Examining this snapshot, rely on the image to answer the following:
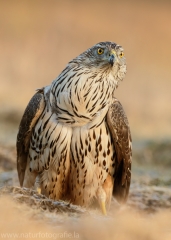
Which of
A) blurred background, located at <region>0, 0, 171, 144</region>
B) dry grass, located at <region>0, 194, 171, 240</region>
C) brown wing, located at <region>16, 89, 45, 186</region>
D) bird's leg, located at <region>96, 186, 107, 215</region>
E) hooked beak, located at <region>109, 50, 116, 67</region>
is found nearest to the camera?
dry grass, located at <region>0, 194, 171, 240</region>

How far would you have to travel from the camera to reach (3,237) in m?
5.15

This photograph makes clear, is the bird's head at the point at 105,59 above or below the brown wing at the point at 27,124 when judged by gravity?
above

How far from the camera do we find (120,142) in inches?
323

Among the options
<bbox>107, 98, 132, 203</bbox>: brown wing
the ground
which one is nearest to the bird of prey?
<bbox>107, 98, 132, 203</bbox>: brown wing

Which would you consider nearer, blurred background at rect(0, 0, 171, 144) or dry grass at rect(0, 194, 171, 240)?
dry grass at rect(0, 194, 171, 240)

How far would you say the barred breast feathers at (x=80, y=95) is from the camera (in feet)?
25.6

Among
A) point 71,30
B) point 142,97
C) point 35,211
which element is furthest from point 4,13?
point 35,211

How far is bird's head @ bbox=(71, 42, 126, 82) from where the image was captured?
7773mm

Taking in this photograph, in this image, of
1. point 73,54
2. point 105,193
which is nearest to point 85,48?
point 73,54

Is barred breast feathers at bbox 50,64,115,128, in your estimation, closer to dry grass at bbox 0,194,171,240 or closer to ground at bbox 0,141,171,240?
ground at bbox 0,141,171,240

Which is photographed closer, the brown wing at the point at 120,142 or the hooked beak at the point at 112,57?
the hooked beak at the point at 112,57

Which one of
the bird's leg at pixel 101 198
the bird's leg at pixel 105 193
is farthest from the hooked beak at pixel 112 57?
the bird's leg at pixel 101 198

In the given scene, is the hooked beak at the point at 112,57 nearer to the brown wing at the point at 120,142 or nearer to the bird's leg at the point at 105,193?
the brown wing at the point at 120,142

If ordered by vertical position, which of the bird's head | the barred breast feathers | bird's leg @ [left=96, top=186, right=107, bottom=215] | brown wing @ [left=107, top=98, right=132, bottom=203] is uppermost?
the bird's head
